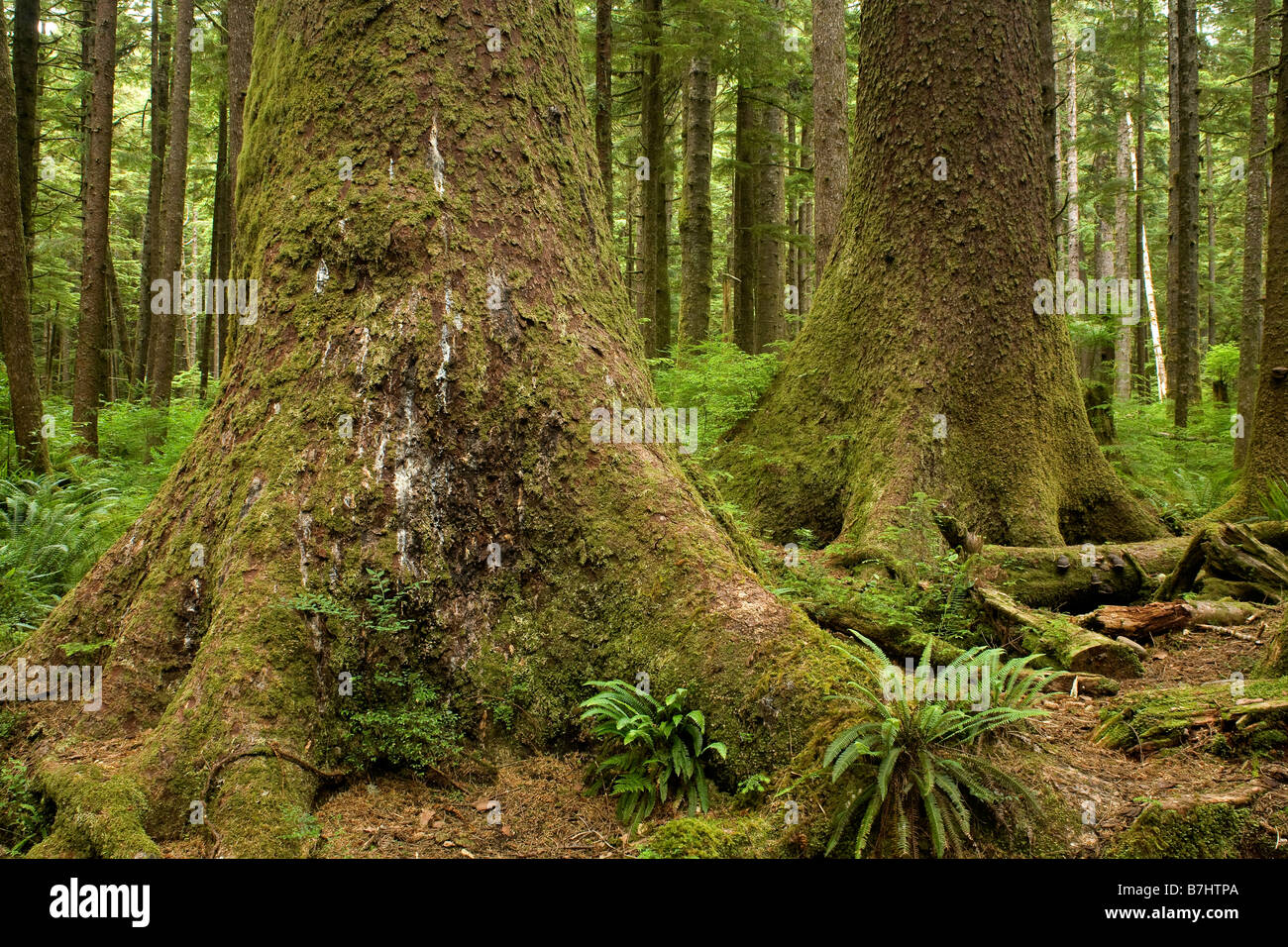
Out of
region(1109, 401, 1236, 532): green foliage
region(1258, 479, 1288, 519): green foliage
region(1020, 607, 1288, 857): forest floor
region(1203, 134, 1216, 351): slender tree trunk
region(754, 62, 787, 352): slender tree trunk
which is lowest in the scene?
region(1020, 607, 1288, 857): forest floor

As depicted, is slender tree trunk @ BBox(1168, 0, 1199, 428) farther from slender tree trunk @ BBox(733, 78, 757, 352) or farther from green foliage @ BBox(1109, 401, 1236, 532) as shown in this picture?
slender tree trunk @ BBox(733, 78, 757, 352)

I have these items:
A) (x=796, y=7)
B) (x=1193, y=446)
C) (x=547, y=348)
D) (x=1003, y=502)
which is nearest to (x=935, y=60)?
(x=1003, y=502)

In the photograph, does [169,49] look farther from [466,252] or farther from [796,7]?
[466,252]

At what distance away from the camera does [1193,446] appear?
13305mm

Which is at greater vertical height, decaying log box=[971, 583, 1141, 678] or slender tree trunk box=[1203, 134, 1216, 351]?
slender tree trunk box=[1203, 134, 1216, 351]

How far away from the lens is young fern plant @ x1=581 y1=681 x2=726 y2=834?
11.1 feet

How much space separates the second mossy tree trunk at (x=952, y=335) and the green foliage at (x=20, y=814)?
212 inches

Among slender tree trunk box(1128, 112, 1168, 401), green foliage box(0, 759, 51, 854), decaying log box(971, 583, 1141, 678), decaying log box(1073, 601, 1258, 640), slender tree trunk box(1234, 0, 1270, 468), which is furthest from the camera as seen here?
slender tree trunk box(1128, 112, 1168, 401)

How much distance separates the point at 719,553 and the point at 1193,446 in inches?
507

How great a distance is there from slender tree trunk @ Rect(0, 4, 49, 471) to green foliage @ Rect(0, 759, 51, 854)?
757 cm

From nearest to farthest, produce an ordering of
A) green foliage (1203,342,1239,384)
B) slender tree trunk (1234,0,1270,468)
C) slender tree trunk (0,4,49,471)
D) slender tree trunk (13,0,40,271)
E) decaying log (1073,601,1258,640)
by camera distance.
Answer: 1. decaying log (1073,601,1258,640)
2. slender tree trunk (0,4,49,471)
3. slender tree trunk (13,0,40,271)
4. slender tree trunk (1234,0,1270,468)
5. green foliage (1203,342,1239,384)

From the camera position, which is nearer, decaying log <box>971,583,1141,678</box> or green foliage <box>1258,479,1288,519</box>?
decaying log <box>971,583,1141,678</box>

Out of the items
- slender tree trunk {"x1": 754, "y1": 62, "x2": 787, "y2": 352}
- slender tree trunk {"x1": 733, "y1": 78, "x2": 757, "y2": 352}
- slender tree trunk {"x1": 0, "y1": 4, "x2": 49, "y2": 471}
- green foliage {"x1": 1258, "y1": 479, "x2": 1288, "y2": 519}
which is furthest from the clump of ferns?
slender tree trunk {"x1": 733, "y1": 78, "x2": 757, "y2": 352}

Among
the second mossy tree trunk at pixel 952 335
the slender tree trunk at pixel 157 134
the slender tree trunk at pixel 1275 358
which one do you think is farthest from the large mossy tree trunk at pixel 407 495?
the slender tree trunk at pixel 157 134
